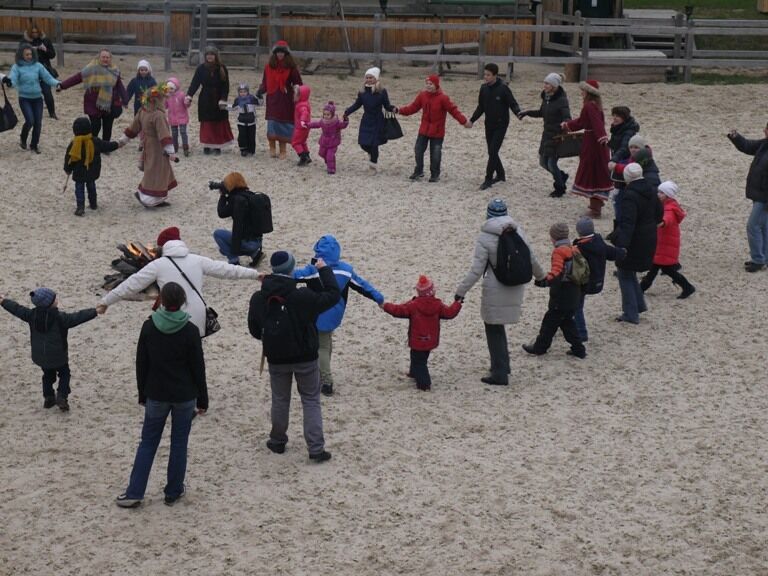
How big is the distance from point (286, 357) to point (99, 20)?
16696mm

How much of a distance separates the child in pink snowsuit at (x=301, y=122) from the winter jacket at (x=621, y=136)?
4.39 metres

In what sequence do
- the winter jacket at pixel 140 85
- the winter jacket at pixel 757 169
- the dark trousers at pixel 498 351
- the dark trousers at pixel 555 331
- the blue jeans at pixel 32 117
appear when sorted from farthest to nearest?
1. the blue jeans at pixel 32 117
2. the winter jacket at pixel 140 85
3. the winter jacket at pixel 757 169
4. the dark trousers at pixel 555 331
5. the dark trousers at pixel 498 351

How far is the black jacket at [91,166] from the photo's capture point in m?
15.7

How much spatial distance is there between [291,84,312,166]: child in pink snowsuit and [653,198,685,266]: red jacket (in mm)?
5894

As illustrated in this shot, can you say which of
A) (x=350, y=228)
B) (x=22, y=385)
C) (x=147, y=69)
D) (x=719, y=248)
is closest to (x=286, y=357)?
(x=22, y=385)

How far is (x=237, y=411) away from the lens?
1089 centimetres

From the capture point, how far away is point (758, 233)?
14539 millimetres

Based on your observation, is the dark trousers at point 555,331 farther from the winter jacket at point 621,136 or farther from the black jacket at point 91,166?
the black jacket at point 91,166

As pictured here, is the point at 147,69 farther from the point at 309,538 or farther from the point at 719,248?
the point at 309,538

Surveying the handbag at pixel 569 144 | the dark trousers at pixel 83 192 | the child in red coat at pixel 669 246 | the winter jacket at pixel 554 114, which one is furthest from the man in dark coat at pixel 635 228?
the dark trousers at pixel 83 192

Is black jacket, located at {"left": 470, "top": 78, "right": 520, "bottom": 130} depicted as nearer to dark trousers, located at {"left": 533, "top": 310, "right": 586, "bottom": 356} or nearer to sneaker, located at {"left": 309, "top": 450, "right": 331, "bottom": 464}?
dark trousers, located at {"left": 533, "top": 310, "right": 586, "bottom": 356}

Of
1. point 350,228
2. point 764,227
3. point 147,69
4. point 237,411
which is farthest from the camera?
point 147,69

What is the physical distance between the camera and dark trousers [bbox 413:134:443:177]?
1748 centimetres

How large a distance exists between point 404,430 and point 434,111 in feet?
24.7
